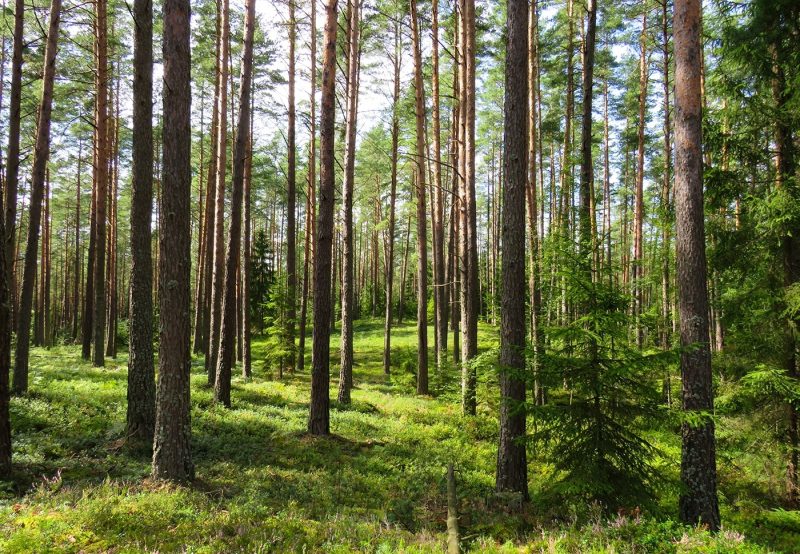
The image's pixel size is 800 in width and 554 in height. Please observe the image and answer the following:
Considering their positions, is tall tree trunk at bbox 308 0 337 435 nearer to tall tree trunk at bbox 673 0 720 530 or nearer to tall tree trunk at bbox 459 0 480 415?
tall tree trunk at bbox 459 0 480 415

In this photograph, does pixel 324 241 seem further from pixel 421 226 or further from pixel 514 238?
pixel 421 226

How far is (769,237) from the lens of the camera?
857cm

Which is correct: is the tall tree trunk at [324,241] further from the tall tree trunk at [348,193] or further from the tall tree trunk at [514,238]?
the tall tree trunk at [514,238]

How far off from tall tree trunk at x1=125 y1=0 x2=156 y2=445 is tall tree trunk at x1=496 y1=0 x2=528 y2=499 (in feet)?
21.3

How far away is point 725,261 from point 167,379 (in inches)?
420

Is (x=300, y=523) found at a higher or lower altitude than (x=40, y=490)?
lower

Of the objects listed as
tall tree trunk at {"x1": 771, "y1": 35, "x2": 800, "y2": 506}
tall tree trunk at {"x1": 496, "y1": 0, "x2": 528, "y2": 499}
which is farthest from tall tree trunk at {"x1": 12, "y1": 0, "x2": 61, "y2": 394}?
tall tree trunk at {"x1": 771, "y1": 35, "x2": 800, "y2": 506}

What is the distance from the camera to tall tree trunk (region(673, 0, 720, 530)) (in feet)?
19.8

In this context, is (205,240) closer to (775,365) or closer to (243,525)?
(243,525)

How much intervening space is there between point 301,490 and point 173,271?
4088mm

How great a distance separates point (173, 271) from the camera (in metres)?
6.69

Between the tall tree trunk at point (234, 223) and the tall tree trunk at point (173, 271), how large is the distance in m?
5.14

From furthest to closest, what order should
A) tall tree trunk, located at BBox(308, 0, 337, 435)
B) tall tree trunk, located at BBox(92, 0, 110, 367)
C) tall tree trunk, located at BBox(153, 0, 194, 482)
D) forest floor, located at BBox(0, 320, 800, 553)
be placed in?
tall tree trunk, located at BBox(92, 0, 110, 367) → tall tree trunk, located at BBox(308, 0, 337, 435) → tall tree trunk, located at BBox(153, 0, 194, 482) → forest floor, located at BBox(0, 320, 800, 553)

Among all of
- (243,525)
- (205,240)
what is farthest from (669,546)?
(205,240)
